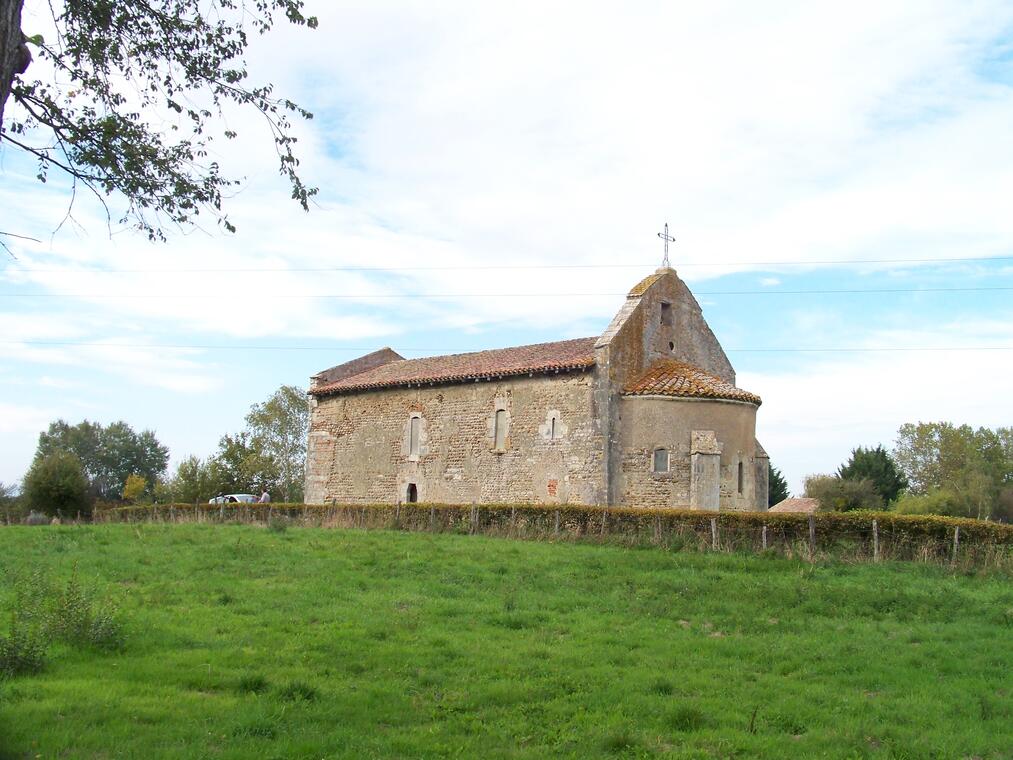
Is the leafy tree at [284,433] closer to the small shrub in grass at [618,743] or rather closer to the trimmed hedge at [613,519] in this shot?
the trimmed hedge at [613,519]

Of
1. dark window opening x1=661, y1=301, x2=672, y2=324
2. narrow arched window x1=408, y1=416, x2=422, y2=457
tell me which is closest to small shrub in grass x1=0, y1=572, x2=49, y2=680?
narrow arched window x1=408, y1=416, x2=422, y2=457

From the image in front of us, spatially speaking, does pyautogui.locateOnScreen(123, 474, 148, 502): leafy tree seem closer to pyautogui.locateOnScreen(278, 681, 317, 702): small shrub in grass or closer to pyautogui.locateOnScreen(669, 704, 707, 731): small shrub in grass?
pyautogui.locateOnScreen(278, 681, 317, 702): small shrub in grass

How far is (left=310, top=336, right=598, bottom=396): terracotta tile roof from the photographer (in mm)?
29828

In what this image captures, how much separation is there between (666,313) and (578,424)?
545 centimetres

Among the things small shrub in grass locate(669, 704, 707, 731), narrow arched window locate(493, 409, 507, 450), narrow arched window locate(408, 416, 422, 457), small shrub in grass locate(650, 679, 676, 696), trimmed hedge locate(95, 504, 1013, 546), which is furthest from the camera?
narrow arched window locate(408, 416, 422, 457)

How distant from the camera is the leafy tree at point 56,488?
49406 mm

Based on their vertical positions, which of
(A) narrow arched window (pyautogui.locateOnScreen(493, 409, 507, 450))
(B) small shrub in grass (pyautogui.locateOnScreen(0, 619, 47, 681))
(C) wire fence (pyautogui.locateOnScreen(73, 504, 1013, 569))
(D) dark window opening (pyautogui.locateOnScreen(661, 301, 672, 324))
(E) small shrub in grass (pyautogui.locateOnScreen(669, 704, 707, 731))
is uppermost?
(D) dark window opening (pyautogui.locateOnScreen(661, 301, 672, 324))

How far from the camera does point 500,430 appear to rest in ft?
101

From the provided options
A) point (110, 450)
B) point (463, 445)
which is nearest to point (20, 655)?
point (463, 445)

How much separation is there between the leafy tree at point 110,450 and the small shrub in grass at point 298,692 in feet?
277

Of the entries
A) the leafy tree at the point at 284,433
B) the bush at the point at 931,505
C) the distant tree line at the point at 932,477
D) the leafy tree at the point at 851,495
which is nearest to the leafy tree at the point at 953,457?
the distant tree line at the point at 932,477

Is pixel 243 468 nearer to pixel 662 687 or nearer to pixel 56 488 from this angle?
pixel 56 488

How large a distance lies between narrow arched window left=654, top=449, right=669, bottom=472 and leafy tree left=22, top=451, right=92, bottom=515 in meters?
34.8

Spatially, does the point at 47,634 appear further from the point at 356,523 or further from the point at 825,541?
the point at 356,523
